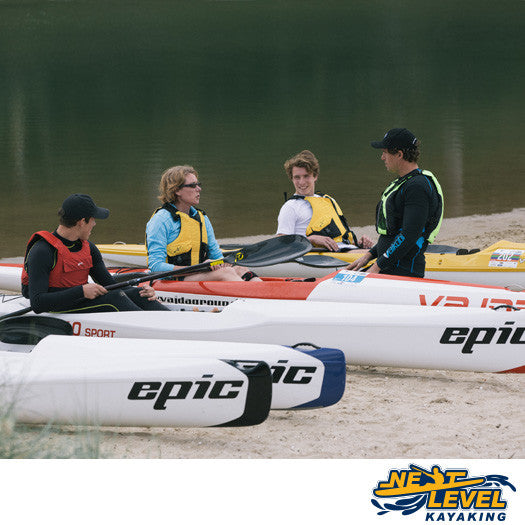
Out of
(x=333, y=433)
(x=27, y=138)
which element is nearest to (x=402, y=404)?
(x=333, y=433)

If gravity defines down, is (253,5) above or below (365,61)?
above

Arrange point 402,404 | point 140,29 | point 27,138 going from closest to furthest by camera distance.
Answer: point 402,404 → point 27,138 → point 140,29

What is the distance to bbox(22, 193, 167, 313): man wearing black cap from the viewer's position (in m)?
4.57

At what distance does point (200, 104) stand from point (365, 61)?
10.9m

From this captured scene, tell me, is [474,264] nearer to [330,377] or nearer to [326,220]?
[326,220]

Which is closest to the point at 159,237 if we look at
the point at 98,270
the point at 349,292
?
the point at 98,270

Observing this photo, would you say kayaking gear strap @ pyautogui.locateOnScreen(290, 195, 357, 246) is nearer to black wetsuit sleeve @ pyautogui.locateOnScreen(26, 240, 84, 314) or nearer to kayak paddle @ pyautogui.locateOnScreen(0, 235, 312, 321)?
kayak paddle @ pyautogui.locateOnScreen(0, 235, 312, 321)

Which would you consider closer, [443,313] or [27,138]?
[443,313]

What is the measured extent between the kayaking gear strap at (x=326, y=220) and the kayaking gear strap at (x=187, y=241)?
1.32m

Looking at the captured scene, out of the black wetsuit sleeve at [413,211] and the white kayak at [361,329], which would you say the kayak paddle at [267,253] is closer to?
the white kayak at [361,329]

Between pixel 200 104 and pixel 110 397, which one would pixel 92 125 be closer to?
pixel 200 104

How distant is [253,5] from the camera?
57.9m

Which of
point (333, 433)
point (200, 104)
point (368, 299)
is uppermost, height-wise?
point (200, 104)

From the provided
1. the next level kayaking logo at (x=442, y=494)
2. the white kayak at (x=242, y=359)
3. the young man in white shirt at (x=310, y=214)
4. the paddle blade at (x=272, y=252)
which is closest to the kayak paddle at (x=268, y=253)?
the paddle blade at (x=272, y=252)
